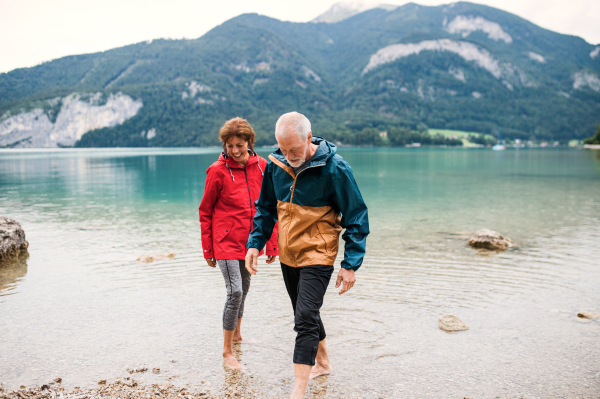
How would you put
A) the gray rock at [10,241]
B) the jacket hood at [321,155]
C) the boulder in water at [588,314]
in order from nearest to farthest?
the jacket hood at [321,155] < the boulder in water at [588,314] < the gray rock at [10,241]

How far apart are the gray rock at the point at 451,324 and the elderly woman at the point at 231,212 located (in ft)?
8.37

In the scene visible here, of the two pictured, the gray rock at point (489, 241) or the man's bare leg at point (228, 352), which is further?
the gray rock at point (489, 241)

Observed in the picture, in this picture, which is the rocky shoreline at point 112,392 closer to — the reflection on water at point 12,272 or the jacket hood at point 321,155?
the jacket hood at point 321,155

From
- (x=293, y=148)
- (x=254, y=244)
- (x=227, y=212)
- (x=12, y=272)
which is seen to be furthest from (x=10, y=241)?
(x=293, y=148)

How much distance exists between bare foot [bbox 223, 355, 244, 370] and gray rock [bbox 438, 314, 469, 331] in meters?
2.59

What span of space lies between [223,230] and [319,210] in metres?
1.23

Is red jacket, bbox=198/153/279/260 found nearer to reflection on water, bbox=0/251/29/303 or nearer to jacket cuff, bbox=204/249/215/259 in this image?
jacket cuff, bbox=204/249/215/259

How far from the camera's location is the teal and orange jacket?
334 centimetres

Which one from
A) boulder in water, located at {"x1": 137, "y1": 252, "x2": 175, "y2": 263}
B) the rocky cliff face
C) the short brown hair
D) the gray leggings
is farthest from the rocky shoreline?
the rocky cliff face

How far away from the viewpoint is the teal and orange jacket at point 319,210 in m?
3.34

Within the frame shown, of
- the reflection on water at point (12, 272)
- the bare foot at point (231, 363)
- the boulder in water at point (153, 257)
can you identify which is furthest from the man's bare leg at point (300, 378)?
the boulder in water at point (153, 257)

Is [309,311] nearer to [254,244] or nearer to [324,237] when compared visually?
[324,237]

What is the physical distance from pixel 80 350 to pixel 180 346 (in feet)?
3.47

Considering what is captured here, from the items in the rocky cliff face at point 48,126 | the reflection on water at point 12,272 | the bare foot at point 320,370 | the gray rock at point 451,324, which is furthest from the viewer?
the rocky cliff face at point 48,126
